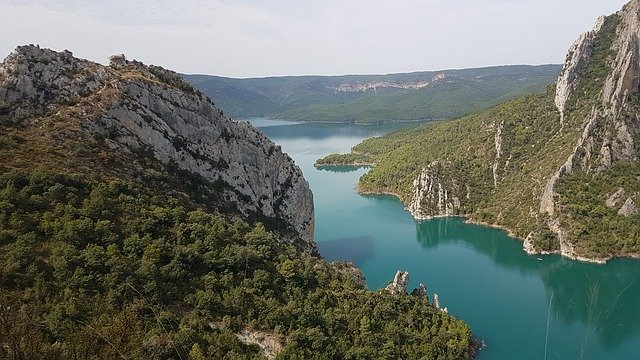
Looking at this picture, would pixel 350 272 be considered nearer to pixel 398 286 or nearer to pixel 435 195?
pixel 398 286

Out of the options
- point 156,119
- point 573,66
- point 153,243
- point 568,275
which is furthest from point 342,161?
point 153,243

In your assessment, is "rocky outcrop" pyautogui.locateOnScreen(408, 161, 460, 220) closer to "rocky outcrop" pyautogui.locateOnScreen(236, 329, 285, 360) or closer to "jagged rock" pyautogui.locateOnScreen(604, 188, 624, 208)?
"jagged rock" pyautogui.locateOnScreen(604, 188, 624, 208)

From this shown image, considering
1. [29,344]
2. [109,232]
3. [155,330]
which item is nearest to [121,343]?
[29,344]

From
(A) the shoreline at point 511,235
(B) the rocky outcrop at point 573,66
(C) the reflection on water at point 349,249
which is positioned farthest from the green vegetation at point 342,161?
(C) the reflection on water at point 349,249

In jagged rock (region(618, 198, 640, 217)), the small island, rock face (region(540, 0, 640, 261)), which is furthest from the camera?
the small island

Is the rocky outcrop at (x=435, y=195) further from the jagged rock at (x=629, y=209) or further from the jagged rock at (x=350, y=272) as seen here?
the jagged rock at (x=350, y=272)

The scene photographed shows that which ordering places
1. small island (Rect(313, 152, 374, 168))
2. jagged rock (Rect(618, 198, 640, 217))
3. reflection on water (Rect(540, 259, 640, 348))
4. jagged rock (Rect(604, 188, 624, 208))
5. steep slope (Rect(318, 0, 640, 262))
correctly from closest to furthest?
reflection on water (Rect(540, 259, 640, 348)) < jagged rock (Rect(618, 198, 640, 217)) < steep slope (Rect(318, 0, 640, 262)) < jagged rock (Rect(604, 188, 624, 208)) < small island (Rect(313, 152, 374, 168))

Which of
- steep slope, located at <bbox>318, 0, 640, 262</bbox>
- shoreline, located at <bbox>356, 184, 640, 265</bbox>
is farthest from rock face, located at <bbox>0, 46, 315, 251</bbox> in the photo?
steep slope, located at <bbox>318, 0, 640, 262</bbox>
